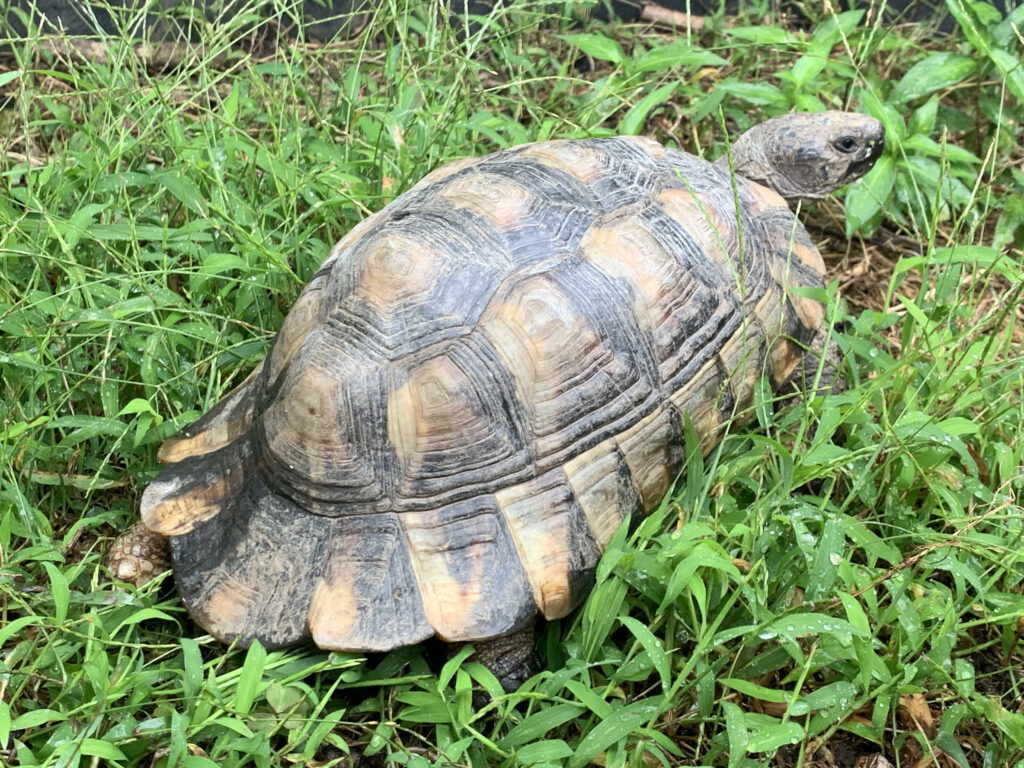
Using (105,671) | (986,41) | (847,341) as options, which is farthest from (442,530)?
(986,41)

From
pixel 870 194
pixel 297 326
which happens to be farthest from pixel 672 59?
pixel 297 326

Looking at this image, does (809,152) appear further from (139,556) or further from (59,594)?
(59,594)

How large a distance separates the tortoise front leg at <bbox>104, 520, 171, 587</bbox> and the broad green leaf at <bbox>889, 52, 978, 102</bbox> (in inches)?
132

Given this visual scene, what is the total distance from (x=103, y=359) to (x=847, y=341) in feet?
7.64

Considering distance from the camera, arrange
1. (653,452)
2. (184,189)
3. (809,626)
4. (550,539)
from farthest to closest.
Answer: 1. (184,189)
2. (653,452)
3. (550,539)
4. (809,626)

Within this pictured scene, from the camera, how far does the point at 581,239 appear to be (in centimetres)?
251

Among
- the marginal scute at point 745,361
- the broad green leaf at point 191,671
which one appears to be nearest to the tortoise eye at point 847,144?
the marginal scute at point 745,361

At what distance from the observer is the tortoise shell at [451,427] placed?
2.24 m

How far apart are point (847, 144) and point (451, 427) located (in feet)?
6.63

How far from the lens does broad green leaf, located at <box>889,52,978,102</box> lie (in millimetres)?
3766

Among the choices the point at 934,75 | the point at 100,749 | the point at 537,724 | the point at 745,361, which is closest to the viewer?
the point at 100,749

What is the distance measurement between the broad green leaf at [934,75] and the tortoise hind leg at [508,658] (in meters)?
2.87

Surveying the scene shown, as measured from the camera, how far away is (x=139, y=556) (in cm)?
244

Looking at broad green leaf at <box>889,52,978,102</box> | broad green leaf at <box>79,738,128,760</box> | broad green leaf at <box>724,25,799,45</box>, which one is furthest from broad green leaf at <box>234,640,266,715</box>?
broad green leaf at <box>889,52,978,102</box>
